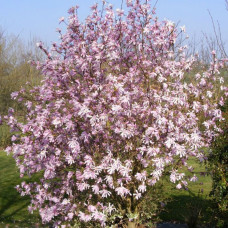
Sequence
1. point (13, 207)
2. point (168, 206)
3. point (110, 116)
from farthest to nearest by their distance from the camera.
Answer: point (13, 207) < point (168, 206) < point (110, 116)

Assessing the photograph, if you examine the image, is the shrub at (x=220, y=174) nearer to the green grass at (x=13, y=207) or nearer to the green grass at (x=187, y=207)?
the green grass at (x=187, y=207)

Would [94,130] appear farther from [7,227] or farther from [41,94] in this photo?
[7,227]

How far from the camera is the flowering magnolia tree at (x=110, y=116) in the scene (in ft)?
16.6

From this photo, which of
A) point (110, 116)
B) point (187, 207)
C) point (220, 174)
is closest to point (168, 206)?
point (187, 207)

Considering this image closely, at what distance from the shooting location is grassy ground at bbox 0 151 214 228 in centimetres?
701

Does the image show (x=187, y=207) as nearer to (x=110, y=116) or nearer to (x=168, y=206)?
(x=168, y=206)

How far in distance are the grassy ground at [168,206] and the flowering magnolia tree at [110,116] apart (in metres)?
1.28

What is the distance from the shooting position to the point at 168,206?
822 centimetres

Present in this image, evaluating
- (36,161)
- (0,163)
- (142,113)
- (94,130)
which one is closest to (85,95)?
(94,130)

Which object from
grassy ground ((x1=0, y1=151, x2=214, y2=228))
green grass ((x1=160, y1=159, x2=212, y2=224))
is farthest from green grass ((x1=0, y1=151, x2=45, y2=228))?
green grass ((x1=160, y1=159, x2=212, y2=224))

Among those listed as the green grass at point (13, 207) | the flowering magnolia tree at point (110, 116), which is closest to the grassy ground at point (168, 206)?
the green grass at point (13, 207)

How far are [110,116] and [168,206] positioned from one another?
151 inches

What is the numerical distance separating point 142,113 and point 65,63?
147cm

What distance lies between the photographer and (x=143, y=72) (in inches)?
221
